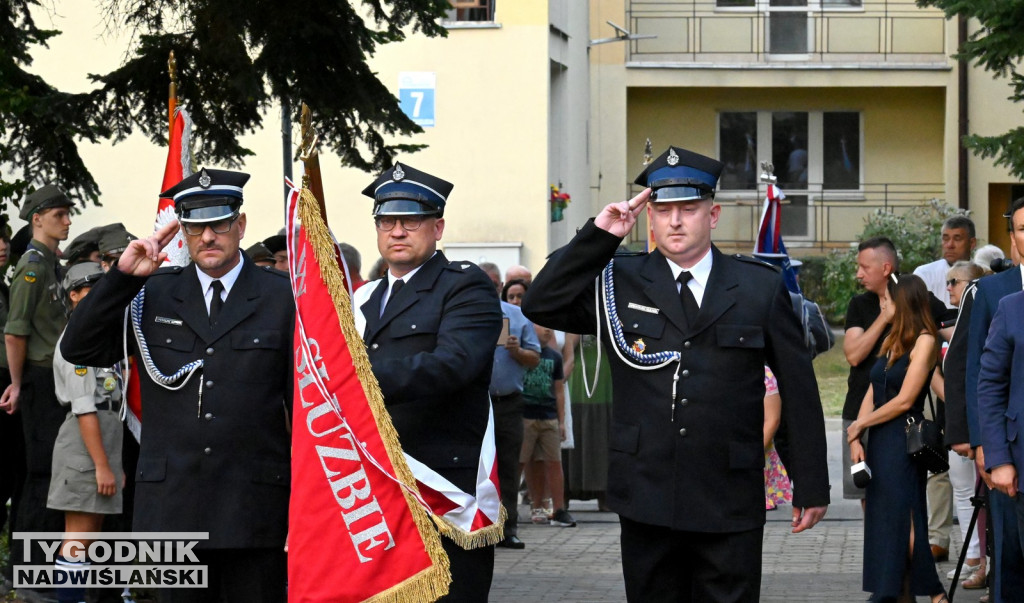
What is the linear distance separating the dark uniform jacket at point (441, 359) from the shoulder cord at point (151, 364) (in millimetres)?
677

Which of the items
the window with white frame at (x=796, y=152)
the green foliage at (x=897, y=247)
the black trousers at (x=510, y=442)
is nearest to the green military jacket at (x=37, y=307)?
the black trousers at (x=510, y=442)

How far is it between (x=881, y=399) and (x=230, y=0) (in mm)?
4666

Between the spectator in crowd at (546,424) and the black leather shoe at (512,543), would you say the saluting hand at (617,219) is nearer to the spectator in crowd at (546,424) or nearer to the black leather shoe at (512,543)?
the black leather shoe at (512,543)

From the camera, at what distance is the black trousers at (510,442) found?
11133 mm

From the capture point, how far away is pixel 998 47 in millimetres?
10758

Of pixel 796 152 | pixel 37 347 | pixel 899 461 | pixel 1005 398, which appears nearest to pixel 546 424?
pixel 899 461

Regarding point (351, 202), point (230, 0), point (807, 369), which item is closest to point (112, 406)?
point (230, 0)

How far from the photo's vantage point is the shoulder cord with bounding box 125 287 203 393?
5.55m

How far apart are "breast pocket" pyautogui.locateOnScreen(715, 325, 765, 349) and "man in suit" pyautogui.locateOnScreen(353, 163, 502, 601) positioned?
0.88m

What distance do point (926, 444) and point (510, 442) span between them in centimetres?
391

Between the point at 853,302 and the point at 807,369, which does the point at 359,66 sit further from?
the point at 807,369

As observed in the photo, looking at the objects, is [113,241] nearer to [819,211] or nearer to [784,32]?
[819,211]

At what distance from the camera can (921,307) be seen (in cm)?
834

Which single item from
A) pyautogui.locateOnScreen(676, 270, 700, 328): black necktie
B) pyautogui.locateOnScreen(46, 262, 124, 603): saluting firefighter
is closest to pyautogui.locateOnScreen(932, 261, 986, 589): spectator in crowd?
pyautogui.locateOnScreen(676, 270, 700, 328): black necktie
